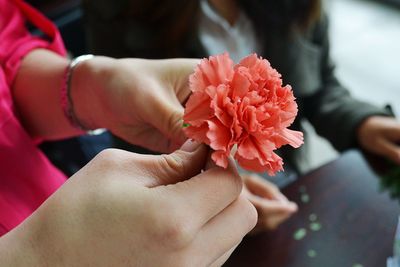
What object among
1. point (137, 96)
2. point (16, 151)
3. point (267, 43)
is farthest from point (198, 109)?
point (267, 43)

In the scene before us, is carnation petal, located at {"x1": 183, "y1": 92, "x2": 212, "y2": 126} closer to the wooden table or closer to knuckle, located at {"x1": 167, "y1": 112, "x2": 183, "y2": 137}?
knuckle, located at {"x1": 167, "y1": 112, "x2": 183, "y2": 137}

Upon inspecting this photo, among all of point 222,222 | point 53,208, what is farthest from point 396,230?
point 53,208

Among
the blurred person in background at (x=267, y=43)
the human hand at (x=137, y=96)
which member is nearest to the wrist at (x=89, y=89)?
the human hand at (x=137, y=96)

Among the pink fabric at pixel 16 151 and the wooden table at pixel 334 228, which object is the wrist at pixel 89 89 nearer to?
the pink fabric at pixel 16 151

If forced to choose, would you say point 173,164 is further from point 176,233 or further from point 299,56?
point 299,56

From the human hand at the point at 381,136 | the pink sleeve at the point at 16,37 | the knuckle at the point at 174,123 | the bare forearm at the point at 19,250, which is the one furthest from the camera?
the human hand at the point at 381,136

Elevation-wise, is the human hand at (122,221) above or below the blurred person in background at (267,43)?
above
